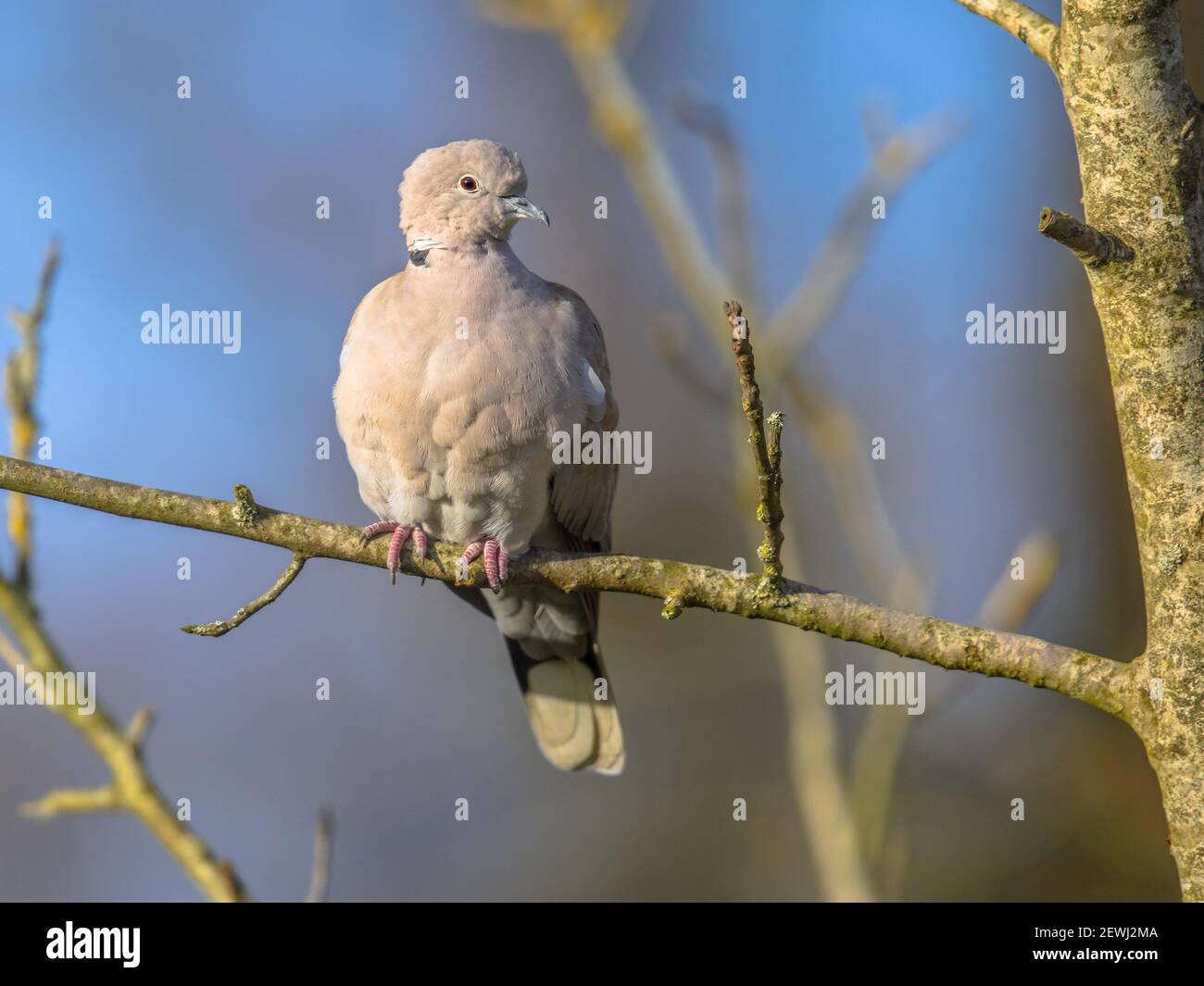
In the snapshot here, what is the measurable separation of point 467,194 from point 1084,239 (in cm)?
245

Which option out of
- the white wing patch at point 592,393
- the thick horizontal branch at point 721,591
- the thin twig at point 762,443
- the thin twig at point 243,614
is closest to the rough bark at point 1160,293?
the thick horizontal branch at point 721,591

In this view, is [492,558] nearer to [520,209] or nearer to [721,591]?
[721,591]

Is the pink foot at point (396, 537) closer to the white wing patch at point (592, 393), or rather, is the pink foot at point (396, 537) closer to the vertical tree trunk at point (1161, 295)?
the white wing patch at point (592, 393)

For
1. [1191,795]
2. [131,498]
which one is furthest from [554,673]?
[1191,795]

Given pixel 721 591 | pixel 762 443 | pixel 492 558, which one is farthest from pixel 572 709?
pixel 762 443

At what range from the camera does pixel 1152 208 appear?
8.14ft

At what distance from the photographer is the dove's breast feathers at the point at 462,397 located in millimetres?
4141

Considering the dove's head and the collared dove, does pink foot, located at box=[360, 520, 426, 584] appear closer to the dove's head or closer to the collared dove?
the collared dove

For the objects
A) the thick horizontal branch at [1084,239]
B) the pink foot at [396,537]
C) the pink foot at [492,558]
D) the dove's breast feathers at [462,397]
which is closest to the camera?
the thick horizontal branch at [1084,239]

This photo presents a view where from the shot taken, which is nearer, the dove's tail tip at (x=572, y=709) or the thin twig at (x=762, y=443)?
the thin twig at (x=762, y=443)

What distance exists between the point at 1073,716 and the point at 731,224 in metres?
4.53

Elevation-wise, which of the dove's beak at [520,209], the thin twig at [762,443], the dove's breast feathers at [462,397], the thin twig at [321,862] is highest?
the dove's beak at [520,209]

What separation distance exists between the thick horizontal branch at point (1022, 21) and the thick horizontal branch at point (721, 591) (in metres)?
1.22

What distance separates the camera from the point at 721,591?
3.10m
